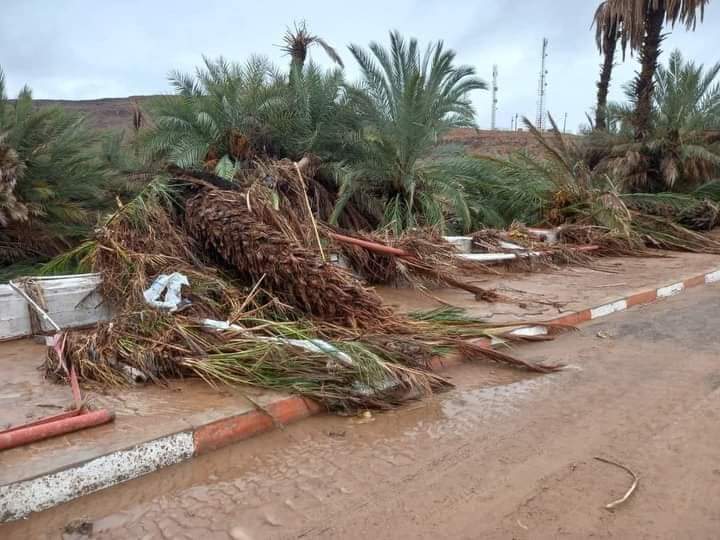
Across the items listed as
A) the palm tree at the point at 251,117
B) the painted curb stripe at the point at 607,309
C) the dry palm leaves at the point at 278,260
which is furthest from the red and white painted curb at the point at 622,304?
the palm tree at the point at 251,117

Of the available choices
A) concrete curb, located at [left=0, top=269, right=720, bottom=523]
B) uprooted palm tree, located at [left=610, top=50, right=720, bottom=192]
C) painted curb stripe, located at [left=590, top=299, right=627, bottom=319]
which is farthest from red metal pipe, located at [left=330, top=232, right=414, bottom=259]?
uprooted palm tree, located at [left=610, top=50, right=720, bottom=192]

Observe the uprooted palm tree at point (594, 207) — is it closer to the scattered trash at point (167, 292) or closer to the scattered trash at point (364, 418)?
the scattered trash at point (167, 292)

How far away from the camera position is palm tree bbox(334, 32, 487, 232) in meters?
9.92

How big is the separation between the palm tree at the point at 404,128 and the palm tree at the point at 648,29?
24.5 feet

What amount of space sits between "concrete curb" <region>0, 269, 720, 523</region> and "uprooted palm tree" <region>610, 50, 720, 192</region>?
541 inches

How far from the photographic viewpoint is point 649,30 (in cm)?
1670

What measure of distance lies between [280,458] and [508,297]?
448 cm

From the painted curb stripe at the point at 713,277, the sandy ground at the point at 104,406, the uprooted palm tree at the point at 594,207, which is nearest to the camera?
→ the sandy ground at the point at 104,406

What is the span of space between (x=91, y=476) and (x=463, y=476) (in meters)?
1.83

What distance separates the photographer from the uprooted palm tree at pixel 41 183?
6.95 m

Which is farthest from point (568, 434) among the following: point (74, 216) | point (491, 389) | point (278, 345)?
point (74, 216)

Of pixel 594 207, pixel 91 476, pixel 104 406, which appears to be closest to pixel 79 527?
pixel 91 476

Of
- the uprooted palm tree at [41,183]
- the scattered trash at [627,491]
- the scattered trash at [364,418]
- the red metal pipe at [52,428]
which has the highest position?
the uprooted palm tree at [41,183]

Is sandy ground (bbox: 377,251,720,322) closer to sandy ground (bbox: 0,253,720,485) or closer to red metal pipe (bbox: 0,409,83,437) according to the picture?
sandy ground (bbox: 0,253,720,485)
